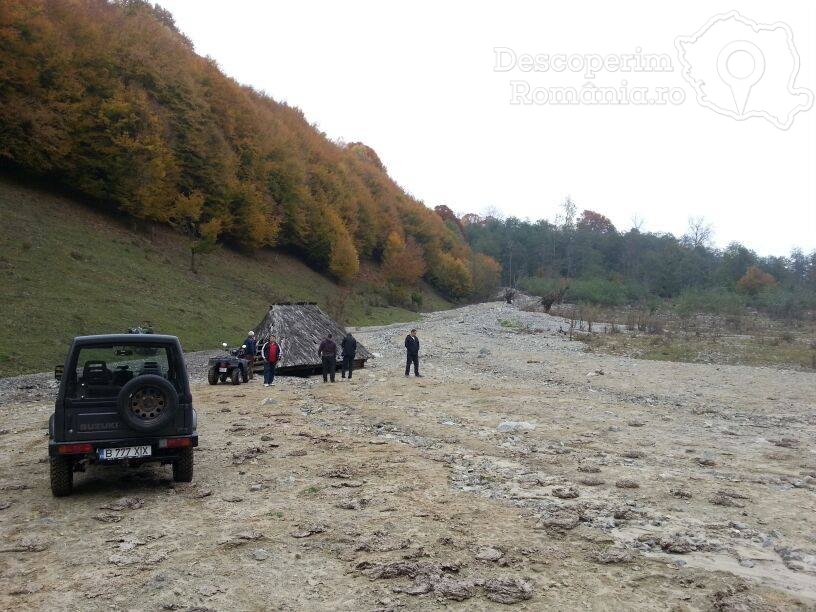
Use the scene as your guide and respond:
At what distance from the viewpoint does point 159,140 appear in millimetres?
44156

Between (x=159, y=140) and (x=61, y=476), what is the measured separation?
4142 centimetres

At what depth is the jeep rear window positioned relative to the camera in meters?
7.96

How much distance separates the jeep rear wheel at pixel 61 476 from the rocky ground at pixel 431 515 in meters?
0.12

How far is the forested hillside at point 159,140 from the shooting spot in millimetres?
37438

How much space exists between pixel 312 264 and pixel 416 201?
52.3m

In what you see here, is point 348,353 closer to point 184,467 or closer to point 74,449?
point 184,467

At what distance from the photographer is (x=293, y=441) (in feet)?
36.4

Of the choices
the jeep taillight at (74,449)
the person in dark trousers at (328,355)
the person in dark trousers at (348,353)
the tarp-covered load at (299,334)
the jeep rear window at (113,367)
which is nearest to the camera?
the jeep taillight at (74,449)

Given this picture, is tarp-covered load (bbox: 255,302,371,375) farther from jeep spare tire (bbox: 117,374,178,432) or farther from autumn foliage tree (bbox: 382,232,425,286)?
autumn foliage tree (bbox: 382,232,425,286)

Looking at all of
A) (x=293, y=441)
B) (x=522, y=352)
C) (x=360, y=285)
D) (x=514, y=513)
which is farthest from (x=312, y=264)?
(x=514, y=513)

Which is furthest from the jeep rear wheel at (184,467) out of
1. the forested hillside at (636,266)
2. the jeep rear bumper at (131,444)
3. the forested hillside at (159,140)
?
the forested hillside at (636,266)

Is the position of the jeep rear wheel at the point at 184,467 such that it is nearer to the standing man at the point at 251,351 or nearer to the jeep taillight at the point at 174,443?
the jeep taillight at the point at 174,443

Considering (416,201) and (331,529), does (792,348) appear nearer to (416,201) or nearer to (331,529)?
(331,529)

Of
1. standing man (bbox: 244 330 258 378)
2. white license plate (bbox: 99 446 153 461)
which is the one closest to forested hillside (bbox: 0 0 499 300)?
standing man (bbox: 244 330 258 378)
